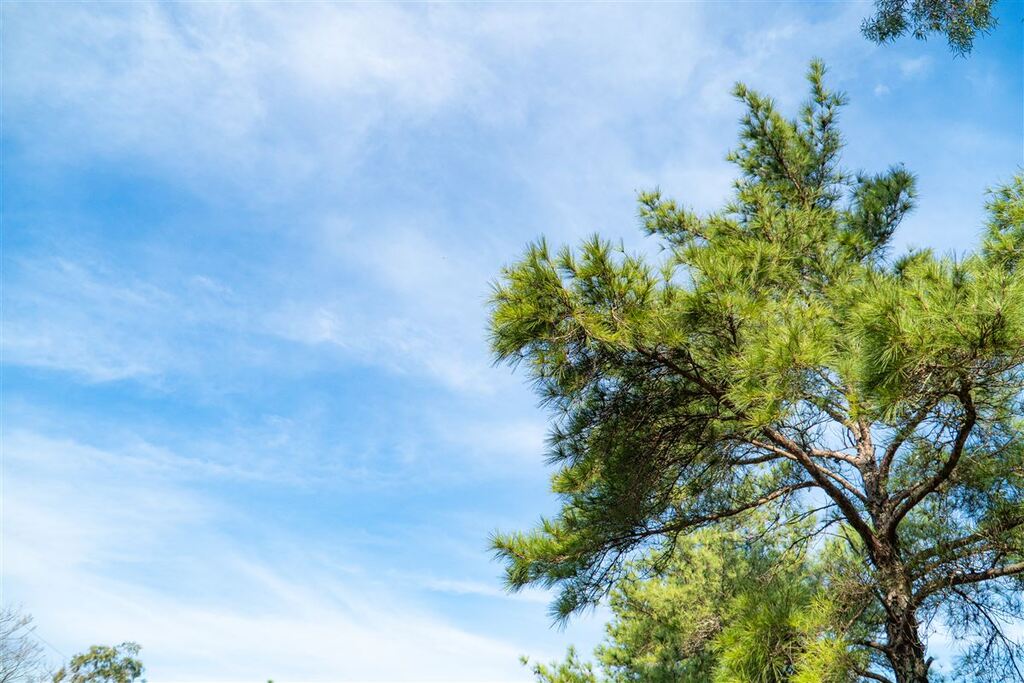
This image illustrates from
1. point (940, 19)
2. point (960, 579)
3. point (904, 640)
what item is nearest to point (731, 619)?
point (904, 640)

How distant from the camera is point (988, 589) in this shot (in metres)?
4.52

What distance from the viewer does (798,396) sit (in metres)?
3.65

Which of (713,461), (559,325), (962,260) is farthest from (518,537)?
(962,260)

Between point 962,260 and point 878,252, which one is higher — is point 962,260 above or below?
below

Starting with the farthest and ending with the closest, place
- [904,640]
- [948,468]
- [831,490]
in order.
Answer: [831,490] < [904,640] < [948,468]

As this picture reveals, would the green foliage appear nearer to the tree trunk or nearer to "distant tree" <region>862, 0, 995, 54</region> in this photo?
the tree trunk

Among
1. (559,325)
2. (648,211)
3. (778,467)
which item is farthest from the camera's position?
(648,211)

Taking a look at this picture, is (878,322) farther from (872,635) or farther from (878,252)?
(878,252)

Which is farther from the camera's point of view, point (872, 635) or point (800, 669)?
point (872, 635)

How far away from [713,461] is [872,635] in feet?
4.94

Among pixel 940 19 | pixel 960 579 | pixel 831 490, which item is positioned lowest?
pixel 960 579

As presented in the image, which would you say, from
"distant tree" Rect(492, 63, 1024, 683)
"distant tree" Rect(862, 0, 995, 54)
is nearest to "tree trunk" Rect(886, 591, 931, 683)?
"distant tree" Rect(492, 63, 1024, 683)

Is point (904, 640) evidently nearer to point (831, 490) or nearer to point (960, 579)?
point (960, 579)

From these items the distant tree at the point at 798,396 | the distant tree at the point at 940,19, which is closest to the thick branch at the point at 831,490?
the distant tree at the point at 798,396
